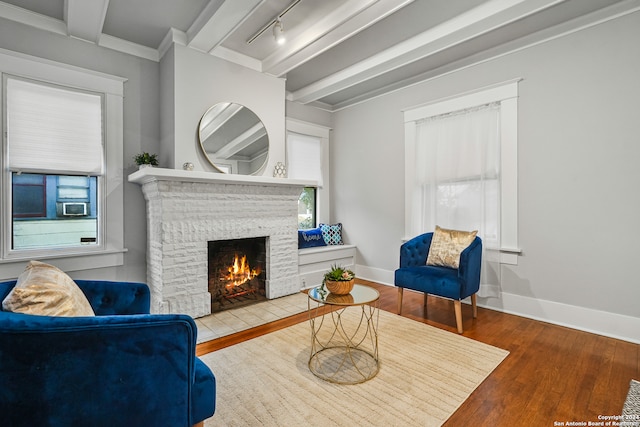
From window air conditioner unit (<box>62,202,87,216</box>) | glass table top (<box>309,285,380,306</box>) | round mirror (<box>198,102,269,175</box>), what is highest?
round mirror (<box>198,102,269,175</box>)

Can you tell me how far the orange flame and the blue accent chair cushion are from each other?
79 cm

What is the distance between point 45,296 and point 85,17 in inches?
105

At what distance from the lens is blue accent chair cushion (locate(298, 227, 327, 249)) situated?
4.46 metres

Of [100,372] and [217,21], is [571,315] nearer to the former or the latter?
[100,372]

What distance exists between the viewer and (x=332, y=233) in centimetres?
496

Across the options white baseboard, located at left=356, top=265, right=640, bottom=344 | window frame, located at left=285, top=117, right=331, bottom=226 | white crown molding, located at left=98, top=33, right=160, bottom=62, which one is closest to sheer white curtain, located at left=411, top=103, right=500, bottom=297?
white baseboard, located at left=356, top=265, right=640, bottom=344

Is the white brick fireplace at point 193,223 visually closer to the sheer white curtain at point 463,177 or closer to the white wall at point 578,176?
the sheer white curtain at point 463,177

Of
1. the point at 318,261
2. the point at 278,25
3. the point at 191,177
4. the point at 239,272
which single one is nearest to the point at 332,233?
the point at 318,261

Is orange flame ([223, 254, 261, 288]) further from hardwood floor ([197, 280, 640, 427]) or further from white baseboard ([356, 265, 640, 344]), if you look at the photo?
white baseboard ([356, 265, 640, 344])

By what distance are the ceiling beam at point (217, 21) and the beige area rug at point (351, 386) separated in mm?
2806

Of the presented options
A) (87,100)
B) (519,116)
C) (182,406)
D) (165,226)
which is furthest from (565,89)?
(87,100)

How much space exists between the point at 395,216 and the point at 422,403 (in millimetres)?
2837

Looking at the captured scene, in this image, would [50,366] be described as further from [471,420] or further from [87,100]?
[87,100]

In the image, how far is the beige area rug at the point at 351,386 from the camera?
172cm
